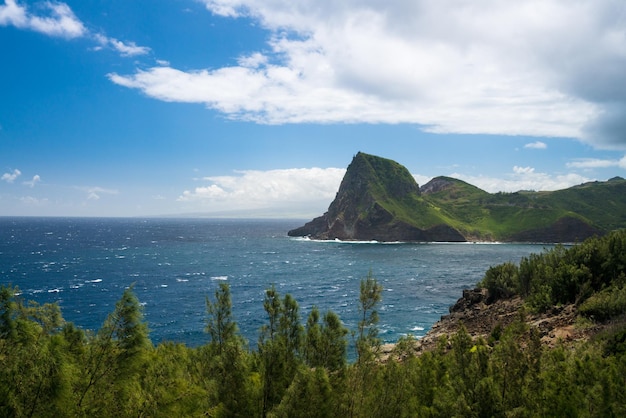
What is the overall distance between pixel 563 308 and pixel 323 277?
75.7 m

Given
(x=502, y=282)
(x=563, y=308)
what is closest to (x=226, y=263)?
(x=502, y=282)

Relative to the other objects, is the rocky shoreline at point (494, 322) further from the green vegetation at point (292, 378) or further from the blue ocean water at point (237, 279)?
the green vegetation at point (292, 378)

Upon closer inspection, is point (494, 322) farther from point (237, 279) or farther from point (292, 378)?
point (237, 279)

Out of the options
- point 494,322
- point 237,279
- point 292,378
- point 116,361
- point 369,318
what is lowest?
point 237,279

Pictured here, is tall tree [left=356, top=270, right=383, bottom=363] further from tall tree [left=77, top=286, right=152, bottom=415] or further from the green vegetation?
tall tree [left=77, top=286, right=152, bottom=415]

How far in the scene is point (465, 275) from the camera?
13025 cm

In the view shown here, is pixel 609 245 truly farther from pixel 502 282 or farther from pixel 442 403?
pixel 442 403

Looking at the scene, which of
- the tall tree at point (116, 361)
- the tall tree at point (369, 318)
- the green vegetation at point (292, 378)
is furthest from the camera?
the tall tree at point (369, 318)

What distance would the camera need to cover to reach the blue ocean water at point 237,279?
264 ft

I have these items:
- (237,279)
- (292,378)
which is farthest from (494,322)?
(237,279)

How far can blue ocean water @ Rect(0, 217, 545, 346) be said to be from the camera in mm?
80562

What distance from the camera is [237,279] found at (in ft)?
396

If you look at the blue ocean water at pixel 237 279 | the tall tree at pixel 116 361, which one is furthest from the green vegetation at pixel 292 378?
the blue ocean water at pixel 237 279

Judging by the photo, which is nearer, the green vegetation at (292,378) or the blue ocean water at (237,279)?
the green vegetation at (292,378)
